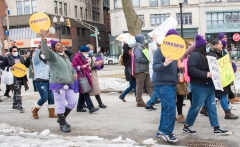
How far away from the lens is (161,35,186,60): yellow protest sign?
16.2ft

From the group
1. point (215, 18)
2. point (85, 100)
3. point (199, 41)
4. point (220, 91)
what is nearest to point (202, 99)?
point (199, 41)

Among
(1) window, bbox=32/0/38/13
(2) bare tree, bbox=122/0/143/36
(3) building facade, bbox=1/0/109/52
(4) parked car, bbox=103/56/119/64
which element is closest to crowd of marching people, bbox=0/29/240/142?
(2) bare tree, bbox=122/0/143/36

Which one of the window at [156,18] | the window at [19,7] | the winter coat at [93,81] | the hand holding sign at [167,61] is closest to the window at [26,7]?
the window at [19,7]

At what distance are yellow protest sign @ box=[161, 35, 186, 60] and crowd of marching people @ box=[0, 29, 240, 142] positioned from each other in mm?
108

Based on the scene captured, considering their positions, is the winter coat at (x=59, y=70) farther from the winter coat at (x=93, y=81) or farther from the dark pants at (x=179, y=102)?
the dark pants at (x=179, y=102)

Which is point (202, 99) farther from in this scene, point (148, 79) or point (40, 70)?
point (40, 70)

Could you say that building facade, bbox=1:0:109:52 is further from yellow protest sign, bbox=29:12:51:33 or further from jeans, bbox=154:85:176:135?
jeans, bbox=154:85:176:135

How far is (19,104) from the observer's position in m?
8.25

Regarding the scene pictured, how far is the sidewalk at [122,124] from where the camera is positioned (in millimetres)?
5480

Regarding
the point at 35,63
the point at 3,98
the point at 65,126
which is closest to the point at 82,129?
the point at 65,126

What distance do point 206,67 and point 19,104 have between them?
5.12 meters

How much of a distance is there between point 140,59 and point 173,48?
303 cm

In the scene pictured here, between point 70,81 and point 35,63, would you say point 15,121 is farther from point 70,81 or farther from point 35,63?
point 70,81

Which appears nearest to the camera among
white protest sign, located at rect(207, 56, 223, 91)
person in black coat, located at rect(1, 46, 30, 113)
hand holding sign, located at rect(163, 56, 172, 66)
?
hand holding sign, located at rect(163, 56, 172, 66)
